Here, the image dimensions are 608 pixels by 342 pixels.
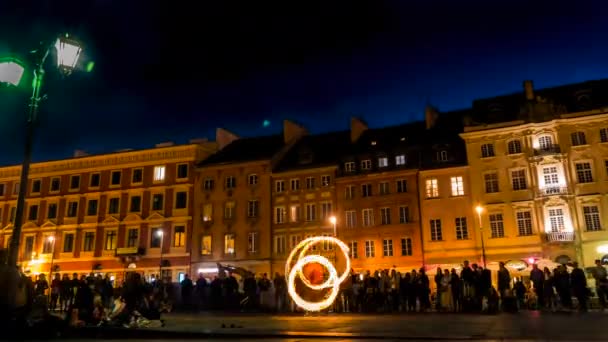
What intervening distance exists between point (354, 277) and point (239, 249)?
22.9 m

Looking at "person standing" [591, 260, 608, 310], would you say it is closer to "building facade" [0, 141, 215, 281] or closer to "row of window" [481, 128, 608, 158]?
"row of window" [481, 128, 608, 158]

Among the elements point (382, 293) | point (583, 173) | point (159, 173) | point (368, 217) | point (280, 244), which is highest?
point (159, 173)

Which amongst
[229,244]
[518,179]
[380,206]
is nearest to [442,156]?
[518,179]

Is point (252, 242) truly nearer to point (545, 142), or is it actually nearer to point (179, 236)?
point (179, 236)

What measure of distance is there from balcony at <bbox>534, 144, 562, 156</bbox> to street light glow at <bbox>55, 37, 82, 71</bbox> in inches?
1487

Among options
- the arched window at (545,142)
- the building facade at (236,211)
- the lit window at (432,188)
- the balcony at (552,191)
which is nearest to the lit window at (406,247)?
the lit window at (432,188)

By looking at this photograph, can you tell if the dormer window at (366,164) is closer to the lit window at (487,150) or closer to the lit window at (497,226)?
the lit window at (487,150)

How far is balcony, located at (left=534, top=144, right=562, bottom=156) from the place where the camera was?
40.8m

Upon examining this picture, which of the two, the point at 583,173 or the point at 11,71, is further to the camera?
the point at 583,173

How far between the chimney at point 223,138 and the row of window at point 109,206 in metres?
6.99

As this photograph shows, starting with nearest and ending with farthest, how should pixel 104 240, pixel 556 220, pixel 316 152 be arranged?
pixel 556 220, pixel 316 152, pixel 104 240

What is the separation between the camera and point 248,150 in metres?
54.7

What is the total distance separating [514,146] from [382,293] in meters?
22.5

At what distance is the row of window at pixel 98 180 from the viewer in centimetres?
5375
